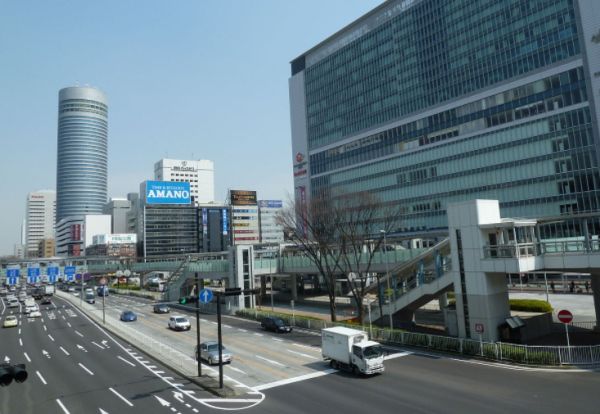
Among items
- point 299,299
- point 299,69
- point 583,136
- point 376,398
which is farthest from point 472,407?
point 299,69

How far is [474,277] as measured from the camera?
31453 mm

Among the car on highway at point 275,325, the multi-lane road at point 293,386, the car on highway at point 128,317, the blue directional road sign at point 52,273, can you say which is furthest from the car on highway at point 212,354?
the blue directional road sign at point 52,273

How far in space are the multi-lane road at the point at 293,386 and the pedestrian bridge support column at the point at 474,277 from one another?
13.9 ft

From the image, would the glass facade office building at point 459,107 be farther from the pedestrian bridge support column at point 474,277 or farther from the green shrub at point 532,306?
the pedestrian bridge support column at point 474,277

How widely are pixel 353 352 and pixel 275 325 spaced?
58.4 ft

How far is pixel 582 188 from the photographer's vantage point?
7981cm

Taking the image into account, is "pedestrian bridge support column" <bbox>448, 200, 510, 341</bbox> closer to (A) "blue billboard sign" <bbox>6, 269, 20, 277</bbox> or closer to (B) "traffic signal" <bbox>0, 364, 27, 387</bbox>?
(B) "traffic signal" <bbox>0, 364, 27, 387</bbox>

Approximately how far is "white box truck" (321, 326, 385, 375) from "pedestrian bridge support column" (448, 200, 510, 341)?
9112 millimetres

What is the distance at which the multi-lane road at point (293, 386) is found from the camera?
2047cm

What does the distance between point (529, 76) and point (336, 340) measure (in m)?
82.3

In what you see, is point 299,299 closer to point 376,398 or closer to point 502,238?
Result: point 502,238

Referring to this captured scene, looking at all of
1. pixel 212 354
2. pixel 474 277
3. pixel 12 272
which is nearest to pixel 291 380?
pixel 212 354

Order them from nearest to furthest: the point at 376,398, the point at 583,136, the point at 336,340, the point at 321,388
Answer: the point at 376,398 < the point at 321,388 < the point at 336,340 < the point at 583,136

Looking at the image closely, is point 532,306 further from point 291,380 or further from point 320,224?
point 291,380
